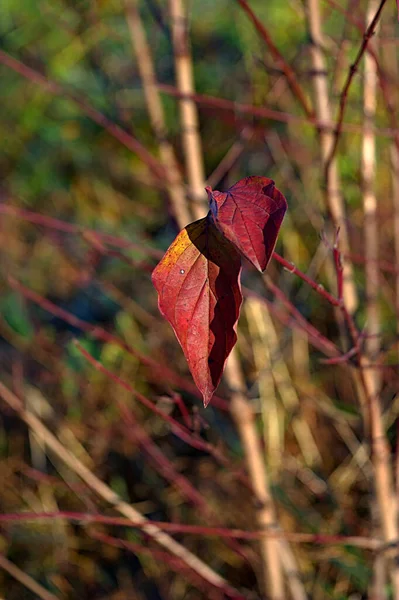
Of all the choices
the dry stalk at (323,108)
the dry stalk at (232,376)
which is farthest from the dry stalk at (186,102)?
the dry stalk at (323,108)

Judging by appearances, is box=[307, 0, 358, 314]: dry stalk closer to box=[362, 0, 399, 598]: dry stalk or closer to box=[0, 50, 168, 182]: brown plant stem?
box=[362, 0, 399, 598]: dry stalk

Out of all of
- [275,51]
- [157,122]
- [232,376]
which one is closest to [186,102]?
[157,122]

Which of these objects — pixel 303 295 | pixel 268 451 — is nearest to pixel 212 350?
pixel 268 451

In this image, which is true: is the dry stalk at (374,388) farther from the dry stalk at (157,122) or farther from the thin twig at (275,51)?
the dry stalk at (157,122)

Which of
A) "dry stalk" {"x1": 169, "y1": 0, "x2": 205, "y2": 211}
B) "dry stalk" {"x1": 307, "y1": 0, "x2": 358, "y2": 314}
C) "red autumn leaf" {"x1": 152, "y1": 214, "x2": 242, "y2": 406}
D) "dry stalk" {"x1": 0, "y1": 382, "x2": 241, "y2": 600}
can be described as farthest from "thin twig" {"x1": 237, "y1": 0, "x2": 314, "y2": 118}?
"dry stalk" {"x1": 0, "y1": 382, "x2": 241, "y2": 600}

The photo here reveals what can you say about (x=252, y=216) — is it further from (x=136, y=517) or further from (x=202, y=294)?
(x=136, y=517)

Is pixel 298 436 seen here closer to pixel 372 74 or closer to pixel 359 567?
pixel 359 567

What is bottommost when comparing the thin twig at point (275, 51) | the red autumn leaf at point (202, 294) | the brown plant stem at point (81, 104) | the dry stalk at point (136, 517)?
the dry stalk at point (136, 517)
